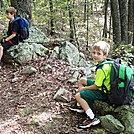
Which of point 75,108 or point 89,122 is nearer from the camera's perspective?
point 89,122

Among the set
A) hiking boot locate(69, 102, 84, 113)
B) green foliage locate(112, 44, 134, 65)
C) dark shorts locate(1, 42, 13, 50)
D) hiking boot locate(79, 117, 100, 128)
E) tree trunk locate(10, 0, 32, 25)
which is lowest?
hiking boot locate(79, 117, 100, 128)

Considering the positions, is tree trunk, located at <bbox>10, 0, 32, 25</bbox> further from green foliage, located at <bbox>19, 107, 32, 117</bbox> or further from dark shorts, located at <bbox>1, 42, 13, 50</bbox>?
green foliage, located at <bbox>19, 107, 32, 117</bbox>

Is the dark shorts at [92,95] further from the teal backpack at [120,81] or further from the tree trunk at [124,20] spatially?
the tree trunk at [124,20]

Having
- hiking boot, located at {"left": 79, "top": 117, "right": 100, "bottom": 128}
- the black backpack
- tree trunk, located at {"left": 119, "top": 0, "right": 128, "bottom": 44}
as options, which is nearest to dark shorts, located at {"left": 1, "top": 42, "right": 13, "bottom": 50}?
the black backpack

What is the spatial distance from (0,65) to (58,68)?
5.84 ft

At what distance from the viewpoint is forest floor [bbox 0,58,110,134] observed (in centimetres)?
369

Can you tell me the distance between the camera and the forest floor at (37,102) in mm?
3686

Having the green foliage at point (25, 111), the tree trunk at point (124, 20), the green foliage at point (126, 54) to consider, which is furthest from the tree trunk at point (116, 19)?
the green foliage at point (25, 111)

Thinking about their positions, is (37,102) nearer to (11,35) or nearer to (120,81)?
(120,81)

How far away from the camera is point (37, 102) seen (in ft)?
14.5

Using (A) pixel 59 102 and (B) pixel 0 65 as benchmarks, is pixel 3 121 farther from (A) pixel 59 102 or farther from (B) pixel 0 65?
(B) pixel 0 65

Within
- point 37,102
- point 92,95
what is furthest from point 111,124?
point 37,102

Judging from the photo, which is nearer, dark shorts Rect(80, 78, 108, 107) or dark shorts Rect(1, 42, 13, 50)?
dark shorts Rect(80, 78, 108, 107)

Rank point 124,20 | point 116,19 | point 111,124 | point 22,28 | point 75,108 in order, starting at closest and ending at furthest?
point 111,124 → point 75,108 → point 22,28 → point 116,19 → point 124,20
